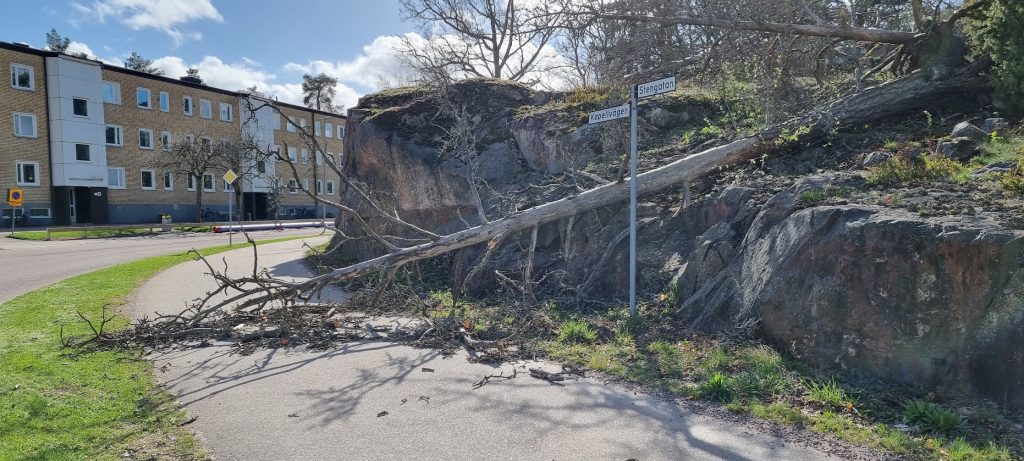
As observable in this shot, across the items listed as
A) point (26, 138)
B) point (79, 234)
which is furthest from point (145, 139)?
point (79, 234)

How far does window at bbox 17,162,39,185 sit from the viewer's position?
3603cm

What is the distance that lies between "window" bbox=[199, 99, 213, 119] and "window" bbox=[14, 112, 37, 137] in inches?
459

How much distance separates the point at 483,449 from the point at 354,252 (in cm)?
1183

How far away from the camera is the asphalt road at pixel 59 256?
42.8 feet

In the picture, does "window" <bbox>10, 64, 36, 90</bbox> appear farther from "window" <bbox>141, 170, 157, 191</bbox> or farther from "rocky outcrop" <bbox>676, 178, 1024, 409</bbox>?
"rocky outcrop" <bbox>676, 178, 1024, 409</bbox>

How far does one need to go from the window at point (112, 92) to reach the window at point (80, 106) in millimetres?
1582

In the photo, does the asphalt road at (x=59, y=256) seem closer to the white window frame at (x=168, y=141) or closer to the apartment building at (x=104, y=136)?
the apartment building at (x=104, y=136)

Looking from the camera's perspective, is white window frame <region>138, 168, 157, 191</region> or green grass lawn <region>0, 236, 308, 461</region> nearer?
green grass lawn <region>0, 236, 308, 461</region>

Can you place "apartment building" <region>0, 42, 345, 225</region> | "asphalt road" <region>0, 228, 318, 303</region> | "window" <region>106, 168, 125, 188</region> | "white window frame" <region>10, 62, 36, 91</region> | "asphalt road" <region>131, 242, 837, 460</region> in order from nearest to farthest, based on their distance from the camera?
"asphalt road" <region>131, 242, 837, 460</region> < "asphalt road" <region>0, 228, 318, 303</region> < "white window frame" <region>10, 62, 36, 91</region> < "apartment building" <region>0, 42, 345, 225</region> < "window" <region>106, 168, 125, 188</region>

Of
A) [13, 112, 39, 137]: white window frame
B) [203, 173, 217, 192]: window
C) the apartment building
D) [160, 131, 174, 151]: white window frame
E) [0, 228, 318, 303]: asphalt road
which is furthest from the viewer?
[203, 173, 217, 192]: window

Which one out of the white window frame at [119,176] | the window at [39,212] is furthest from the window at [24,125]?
the white window frame at [119,176]

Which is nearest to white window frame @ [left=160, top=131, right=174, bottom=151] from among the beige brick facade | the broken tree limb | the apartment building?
the apartment building

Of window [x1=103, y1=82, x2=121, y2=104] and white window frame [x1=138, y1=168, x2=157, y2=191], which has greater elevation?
window [x1=103, y1=82, x2=121, y2=104]

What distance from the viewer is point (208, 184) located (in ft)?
156
